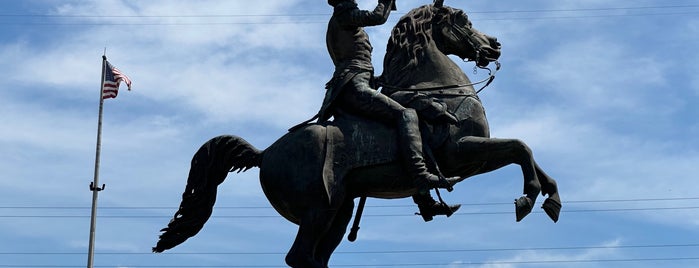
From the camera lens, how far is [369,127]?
46.9ft

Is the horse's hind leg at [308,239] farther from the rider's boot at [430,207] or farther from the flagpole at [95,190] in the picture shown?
the flagpole at [95,190]

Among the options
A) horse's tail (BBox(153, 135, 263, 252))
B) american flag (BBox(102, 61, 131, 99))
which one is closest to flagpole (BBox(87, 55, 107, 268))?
american flag (BBox(102, 61, 131, 99))

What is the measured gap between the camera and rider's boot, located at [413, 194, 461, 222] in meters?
14.6

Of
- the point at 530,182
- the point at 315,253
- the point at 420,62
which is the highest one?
the point at 420,62

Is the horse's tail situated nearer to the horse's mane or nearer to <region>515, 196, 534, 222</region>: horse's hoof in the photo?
the horse's mane

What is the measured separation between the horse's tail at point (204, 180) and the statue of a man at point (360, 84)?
1007 millimetres

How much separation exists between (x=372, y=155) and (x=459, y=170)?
3.07ft

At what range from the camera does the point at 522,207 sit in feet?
44.8

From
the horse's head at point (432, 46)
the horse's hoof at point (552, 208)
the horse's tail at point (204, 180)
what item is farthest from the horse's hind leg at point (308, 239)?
the horse's hoof at point (552, 208)

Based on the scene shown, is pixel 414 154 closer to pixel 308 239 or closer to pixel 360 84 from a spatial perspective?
pixel 360 84

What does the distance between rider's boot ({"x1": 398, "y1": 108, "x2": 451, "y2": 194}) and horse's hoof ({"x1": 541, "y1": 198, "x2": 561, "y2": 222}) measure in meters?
1.06

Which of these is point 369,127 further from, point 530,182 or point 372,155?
point 530,182

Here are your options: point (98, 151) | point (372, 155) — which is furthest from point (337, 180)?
point (98, 151)

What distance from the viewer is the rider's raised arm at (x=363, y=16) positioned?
569 inches
